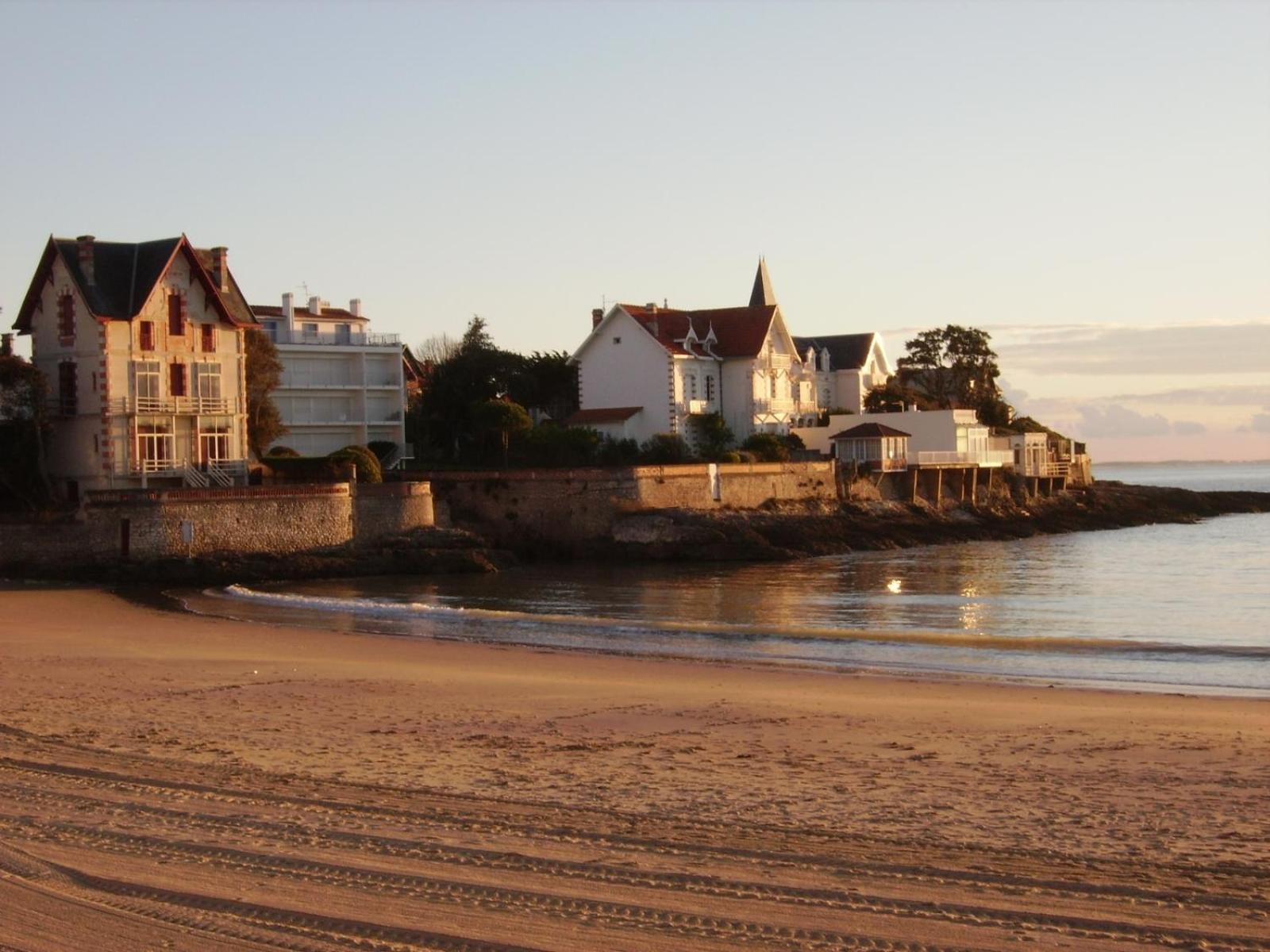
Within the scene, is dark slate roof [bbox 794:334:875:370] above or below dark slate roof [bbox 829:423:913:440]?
above

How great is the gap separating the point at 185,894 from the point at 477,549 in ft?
111

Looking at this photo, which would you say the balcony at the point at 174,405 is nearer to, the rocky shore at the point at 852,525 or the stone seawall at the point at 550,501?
the stone seawall at the point at 550,501

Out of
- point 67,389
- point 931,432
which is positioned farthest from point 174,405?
point 931,432

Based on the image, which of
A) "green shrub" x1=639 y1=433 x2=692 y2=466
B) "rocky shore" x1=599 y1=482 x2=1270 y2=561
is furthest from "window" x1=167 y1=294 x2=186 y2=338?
"green shrub" x1=639 y1=433 x2=692 y2=466

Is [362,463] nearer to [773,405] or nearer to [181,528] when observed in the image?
[181,528]

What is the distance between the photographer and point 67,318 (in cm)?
3944

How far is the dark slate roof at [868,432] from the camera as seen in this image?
57.2 meters

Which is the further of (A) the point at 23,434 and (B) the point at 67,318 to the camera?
(B) the point at 67,318

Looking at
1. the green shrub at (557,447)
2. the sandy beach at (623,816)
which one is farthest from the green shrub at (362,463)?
the sandy beach at (623,816)

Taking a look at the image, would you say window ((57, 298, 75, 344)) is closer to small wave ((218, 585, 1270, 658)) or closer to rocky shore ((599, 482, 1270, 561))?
small wave ((218, 585, 1270, 658))

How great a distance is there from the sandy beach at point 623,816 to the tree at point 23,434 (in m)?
22.4

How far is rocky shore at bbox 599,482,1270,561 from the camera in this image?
152ft

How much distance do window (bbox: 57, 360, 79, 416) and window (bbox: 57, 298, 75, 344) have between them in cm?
70

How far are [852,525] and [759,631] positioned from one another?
26.6 meters
